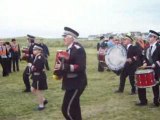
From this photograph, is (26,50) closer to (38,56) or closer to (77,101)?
(38,56)

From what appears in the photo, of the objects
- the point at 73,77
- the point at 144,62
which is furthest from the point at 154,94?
the point at 73,77

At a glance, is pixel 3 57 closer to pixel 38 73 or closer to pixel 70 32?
pixel 38 73

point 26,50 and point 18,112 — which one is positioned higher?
point 26,50

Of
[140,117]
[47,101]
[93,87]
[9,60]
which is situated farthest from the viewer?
[9,60]

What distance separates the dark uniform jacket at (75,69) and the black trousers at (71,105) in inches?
4.7

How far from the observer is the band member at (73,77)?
764 centimetres

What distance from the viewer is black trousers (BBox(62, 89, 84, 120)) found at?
7.75 meters

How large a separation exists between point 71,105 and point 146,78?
3.63 metres

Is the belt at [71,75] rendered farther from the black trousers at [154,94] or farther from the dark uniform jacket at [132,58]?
the dark uniform jacket at [132,58]

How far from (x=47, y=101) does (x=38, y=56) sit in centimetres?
175

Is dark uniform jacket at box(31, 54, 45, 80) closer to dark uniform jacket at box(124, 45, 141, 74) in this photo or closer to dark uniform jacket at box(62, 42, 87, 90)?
dark uniform jacket at box(124, 45, 141, 74)

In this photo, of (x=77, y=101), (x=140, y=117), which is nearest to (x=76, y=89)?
(x=77, y=101)

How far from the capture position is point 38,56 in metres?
11.5

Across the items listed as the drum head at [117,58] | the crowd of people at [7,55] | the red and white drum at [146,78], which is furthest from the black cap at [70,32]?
the crowd of people at [7,55]
